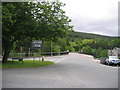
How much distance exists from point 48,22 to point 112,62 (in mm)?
12029

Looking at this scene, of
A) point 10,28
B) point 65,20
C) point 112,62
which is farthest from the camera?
point 112,62

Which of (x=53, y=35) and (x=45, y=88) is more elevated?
(x=53, y=35)

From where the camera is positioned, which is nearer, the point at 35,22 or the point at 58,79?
the point at 58,79

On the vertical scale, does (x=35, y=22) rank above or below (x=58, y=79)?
above

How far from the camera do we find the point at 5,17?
1948cm

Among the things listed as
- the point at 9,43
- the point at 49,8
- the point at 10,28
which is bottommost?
the point at 9,43

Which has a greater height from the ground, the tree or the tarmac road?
the tree

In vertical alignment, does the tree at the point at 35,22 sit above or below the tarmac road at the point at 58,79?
above

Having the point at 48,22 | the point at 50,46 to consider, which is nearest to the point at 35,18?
the point at 48,22

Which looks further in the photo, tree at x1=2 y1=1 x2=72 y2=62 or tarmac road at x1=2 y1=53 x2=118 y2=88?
tree at x1=2 y1=1 x2=72 y2=62

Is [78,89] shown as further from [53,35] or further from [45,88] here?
[53,35]

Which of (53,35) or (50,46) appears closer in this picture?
(53,35)

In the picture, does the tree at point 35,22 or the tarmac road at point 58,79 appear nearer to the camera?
the tarmac road at point 58,79

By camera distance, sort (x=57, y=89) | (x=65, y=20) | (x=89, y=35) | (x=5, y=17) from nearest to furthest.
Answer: (x=57, y=89), (x=5, y=17), (x=65, y=20), (x=89, y=35)
